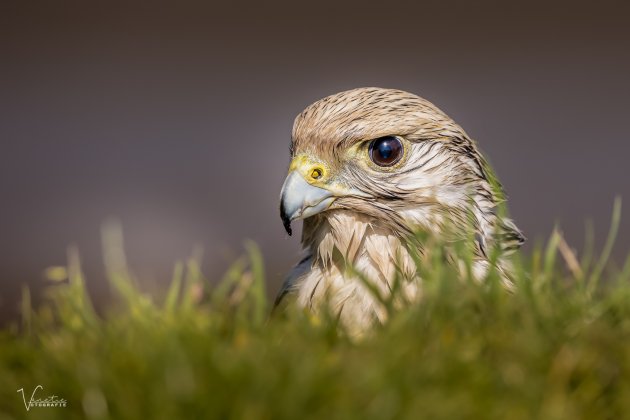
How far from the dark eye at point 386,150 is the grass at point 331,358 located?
0.88 m

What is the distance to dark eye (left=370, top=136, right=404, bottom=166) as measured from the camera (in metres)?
2.33

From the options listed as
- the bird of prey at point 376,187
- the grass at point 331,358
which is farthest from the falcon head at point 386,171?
the grass at point 331,358

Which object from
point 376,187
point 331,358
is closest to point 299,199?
point 376,187

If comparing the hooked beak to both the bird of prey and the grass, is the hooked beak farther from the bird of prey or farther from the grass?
the grass

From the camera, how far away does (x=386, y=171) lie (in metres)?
2.35

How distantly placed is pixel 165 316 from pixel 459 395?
60 cm

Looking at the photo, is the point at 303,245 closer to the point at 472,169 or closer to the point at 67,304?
the point at 472,169

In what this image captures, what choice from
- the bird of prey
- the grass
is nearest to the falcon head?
the bird of prey

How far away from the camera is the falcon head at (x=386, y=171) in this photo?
2.28 meters

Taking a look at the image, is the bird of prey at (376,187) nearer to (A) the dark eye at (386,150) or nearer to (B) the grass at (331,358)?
(A) the dark eye at (386,150)

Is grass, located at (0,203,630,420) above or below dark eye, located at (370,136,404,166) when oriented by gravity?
below

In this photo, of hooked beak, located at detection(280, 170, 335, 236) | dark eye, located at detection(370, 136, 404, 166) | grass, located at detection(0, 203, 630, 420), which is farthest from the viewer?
dark eye, located at detection(370, 136, 404, 166)

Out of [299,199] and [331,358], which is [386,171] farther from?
[331,358]

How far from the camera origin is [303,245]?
2.44 metres
